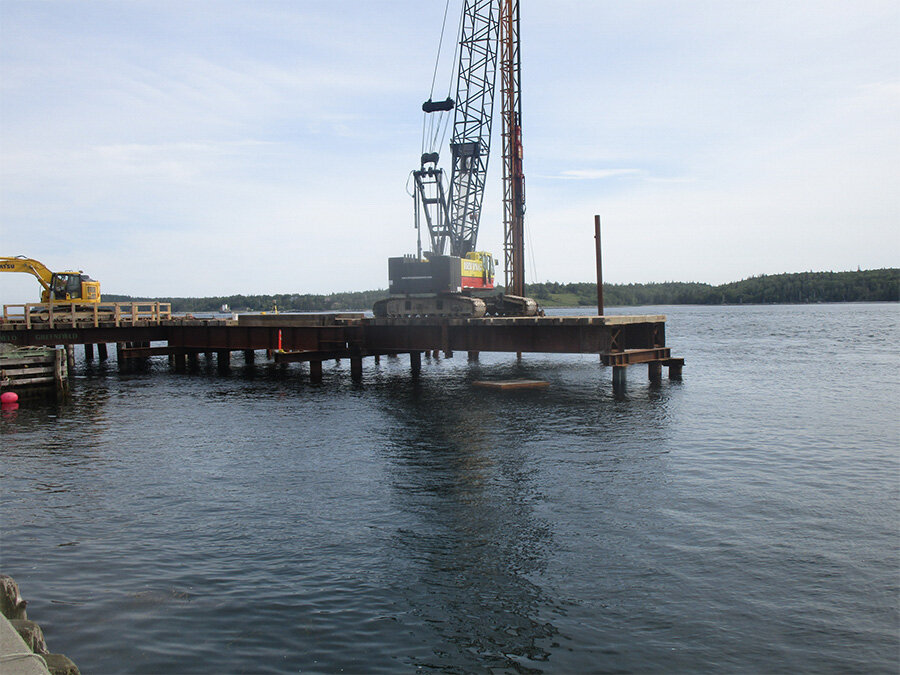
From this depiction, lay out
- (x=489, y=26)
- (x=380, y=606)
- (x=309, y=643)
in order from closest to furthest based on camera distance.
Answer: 1. (x=309, y=643)
2. (x=380, y=606)
3. (x=489, y=26)

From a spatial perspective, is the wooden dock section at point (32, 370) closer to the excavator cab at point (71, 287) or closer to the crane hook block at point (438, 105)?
the excavator cab at point (71, 287)

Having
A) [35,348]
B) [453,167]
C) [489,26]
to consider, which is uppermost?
[489,26]

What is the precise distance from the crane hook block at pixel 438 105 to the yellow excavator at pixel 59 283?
112 ft

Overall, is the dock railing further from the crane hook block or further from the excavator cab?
the crane hook block

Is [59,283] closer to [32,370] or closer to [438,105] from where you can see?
[32,370]

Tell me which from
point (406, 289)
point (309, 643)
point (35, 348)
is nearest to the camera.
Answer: point (309, 643)

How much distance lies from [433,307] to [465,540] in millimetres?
29264

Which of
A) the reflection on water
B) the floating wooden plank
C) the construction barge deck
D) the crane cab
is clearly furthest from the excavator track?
the crane cab

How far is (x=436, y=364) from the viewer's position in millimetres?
57312

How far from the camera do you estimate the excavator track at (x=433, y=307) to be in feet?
130

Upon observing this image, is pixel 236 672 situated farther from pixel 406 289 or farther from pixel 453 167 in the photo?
pixel 453 167

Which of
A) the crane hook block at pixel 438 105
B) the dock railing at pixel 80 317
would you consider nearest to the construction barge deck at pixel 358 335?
the dock railing at pixel 80 317

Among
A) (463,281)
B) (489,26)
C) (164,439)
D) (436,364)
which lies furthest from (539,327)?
(489,26)

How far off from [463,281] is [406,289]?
398 cm
